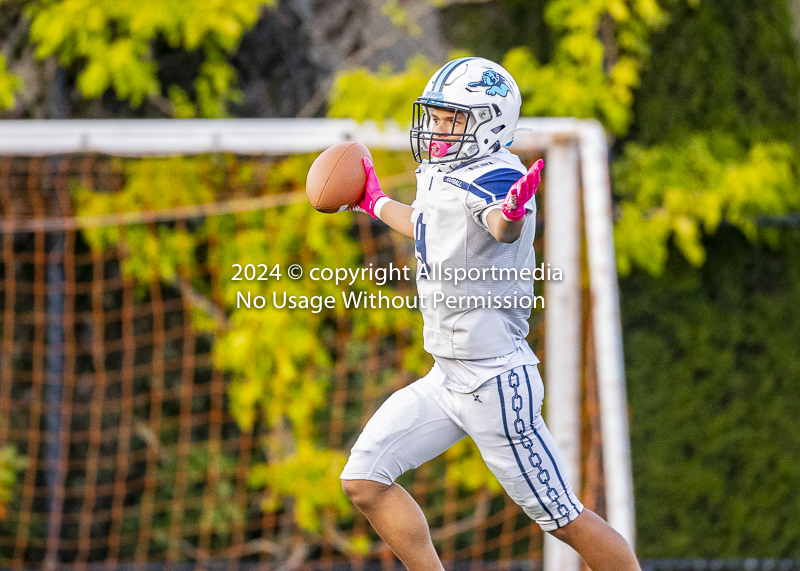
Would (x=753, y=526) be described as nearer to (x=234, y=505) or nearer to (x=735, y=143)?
(x=735, y=143)

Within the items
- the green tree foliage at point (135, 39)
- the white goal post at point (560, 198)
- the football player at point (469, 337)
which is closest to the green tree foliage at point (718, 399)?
the white goal post at point (560, 198)

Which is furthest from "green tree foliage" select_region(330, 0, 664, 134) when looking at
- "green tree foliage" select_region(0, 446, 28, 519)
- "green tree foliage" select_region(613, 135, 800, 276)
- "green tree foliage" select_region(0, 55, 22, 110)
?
"green tree foliage" select_region(0, 446, 28, 519)

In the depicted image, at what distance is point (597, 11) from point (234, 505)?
3338mm

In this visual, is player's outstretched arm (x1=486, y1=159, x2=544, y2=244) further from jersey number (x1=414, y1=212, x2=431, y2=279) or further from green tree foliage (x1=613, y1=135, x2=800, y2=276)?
green tree foliage (x1=613, y1=135, x2=800, y2=276)

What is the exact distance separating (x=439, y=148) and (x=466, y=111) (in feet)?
0.34

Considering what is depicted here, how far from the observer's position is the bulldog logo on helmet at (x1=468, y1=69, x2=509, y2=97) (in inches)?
73.4

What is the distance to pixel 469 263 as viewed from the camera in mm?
1881

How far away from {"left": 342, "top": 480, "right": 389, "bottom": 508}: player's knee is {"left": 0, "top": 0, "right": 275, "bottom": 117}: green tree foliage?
9.85 ft

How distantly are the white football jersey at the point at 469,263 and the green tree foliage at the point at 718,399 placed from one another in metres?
3.19

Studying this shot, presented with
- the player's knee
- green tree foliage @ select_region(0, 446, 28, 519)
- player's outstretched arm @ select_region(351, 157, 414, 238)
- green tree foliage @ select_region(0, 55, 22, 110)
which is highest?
green tree foliage @ select_region(0, 55, 22, 110)

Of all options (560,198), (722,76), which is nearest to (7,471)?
(560,198)

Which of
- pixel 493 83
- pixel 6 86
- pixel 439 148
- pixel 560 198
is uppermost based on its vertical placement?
pixel 6 86

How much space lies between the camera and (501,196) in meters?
1.81

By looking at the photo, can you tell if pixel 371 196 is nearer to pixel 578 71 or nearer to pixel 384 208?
pixel 384 208
